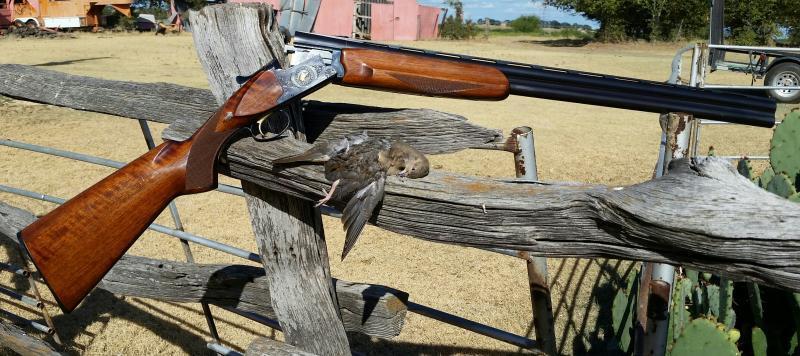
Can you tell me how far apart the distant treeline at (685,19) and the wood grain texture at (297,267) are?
34822mm

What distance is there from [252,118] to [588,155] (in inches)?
315

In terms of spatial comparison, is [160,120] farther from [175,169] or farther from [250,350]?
[250,350]

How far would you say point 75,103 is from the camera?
9.37ft

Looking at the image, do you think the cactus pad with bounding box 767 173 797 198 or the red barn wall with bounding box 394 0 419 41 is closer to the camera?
the cactus pad with bounding box 767 173 797 198

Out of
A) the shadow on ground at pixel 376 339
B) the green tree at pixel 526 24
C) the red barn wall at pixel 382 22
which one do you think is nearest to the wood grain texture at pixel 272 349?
the shadow on ground at pixel 376 339

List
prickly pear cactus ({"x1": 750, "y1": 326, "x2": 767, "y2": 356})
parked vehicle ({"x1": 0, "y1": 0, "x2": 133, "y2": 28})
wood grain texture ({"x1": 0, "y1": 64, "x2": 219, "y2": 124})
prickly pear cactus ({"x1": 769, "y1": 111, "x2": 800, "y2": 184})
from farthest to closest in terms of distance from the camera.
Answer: parked vehicle ({"x1": 0, "y1": 0, "x2": 133, "y2": 28}) < prickly pear cactus ({"x1": 769, "y1": 111, "x2": 800, "y2": 184}) < prickly pear cactus ({"x1": 750, "y1": 326, "x2": 767, "y2": 356}) < wood grain texture ({"x1": 0, "y1": 64, "x2": 219, "y2": 124})

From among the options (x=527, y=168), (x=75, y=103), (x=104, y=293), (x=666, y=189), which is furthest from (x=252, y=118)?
(x=104, y=293)

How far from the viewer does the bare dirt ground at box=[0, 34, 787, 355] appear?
170 inches

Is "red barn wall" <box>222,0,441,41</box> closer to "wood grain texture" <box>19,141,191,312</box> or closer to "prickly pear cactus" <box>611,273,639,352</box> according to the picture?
"prickly pear cactus" <box>611,273,639,352</box>

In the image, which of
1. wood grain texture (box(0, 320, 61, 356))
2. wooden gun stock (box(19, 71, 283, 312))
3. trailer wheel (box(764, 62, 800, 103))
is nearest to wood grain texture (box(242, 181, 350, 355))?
wooden gun stock (box(19, 71, 283, 312))

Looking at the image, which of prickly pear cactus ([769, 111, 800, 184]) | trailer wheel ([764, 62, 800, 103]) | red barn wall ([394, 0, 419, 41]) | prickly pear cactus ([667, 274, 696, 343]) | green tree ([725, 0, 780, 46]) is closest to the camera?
prickly pear cactus ([667, 274, 696, 343])

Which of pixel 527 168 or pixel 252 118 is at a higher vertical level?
pixel 252 118

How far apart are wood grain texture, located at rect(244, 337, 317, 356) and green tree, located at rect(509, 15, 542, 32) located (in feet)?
195

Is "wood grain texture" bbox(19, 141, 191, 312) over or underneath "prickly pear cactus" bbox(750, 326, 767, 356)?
over
